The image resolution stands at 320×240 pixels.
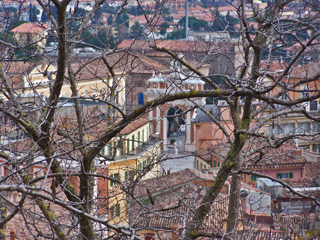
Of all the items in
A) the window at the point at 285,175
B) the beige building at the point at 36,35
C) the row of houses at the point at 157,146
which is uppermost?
the beige building at the point at 36,35

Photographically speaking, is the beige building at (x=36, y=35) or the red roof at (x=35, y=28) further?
the red roof at (x=35, y=28)

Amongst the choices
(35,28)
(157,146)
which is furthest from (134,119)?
(35,28)

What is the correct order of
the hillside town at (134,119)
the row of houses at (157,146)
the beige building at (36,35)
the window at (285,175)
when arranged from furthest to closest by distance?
the window at (285,175), the row of houses at (157,146), the beige building at (36,35), the hillside town at (134,119)

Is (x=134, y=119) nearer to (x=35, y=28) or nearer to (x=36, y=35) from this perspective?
(x=36, y=35)

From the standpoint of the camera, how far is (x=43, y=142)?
493cm

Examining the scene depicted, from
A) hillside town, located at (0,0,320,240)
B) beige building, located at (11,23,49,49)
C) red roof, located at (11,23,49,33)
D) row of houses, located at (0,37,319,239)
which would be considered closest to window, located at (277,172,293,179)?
row of houses, located at (0,37,319,239)

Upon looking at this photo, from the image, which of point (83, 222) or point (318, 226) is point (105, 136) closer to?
point (83, 222)

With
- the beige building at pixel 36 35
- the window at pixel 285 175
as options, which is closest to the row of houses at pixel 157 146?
the window at pixel 285 175

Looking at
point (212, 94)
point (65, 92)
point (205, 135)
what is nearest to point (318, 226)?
point (212, 94)

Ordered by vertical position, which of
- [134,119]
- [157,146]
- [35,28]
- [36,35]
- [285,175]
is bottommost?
[285,175]

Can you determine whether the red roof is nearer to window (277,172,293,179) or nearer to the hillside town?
the hillside town

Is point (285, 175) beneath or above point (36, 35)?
beneath

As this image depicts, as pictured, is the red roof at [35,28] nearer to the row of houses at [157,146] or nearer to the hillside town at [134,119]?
the hillside town at [134,119]

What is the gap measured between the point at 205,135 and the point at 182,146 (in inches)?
147
